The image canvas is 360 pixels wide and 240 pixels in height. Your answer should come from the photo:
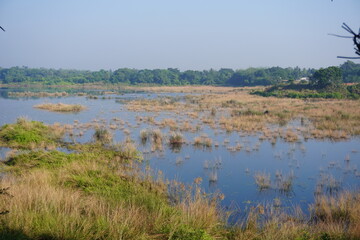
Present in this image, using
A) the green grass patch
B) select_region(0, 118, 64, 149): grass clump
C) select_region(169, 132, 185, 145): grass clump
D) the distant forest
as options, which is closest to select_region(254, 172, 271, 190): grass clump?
the green grass patch

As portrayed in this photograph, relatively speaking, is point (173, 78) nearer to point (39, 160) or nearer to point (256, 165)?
point (256, 165)

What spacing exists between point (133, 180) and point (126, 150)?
5.02 meters

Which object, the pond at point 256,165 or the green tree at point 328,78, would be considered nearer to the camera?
the pond at point 256,165

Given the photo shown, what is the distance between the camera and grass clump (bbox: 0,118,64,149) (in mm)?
17550

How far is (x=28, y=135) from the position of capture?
1859 centimetres

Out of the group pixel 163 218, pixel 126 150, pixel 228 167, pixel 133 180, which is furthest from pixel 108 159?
pixel 163 218

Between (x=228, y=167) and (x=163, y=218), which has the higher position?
(x=163, y=218)

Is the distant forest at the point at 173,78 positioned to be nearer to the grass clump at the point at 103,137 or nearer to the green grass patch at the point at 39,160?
the grass clump at the point at 103,137

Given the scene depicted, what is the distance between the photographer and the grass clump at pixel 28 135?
57.6 ft

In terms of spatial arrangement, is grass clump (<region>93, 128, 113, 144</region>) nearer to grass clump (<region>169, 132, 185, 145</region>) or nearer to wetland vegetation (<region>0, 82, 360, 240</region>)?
wetland vegetation (<region>0, 82, 360, 240</region>)

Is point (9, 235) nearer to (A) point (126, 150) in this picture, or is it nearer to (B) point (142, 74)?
(A) point (126, 150)

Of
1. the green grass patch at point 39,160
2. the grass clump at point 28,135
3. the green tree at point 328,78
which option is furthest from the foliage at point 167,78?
the green grass patch at point 39,160

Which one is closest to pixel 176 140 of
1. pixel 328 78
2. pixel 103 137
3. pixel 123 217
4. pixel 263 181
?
pixel 103 137

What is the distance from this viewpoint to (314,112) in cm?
3262
